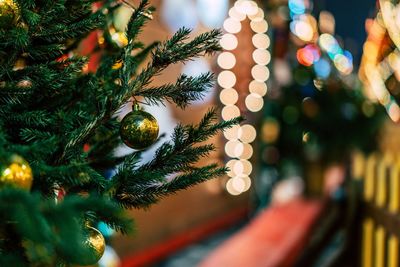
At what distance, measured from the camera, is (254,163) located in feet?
19.8

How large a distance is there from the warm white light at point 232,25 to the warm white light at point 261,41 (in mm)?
378

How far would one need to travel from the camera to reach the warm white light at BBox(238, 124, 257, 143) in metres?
5.86

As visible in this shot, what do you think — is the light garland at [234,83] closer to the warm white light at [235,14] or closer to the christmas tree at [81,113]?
the warm white light at [235,14]

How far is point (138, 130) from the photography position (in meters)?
0.96

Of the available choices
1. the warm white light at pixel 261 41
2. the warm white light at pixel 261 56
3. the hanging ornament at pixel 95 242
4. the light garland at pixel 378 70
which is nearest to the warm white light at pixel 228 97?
the warm white light at pixel 261 56

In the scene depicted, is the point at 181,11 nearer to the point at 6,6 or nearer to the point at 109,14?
the point at 109,14

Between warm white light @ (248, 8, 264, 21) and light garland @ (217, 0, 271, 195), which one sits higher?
warm white light @ (248, 8, 264, 21)

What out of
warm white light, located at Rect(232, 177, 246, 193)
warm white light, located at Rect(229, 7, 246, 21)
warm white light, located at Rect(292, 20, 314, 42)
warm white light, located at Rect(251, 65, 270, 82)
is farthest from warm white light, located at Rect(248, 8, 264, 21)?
warm white light, located at Rect(232, 177, 246, 193)

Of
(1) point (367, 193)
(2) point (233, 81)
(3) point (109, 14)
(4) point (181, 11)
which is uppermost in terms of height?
(4) point (181, 11)

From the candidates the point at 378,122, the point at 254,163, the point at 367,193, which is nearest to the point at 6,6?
the point at 367,193

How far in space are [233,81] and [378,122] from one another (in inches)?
98.2

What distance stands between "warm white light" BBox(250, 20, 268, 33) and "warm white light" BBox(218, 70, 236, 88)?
0.77m

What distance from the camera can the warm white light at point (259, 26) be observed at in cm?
609

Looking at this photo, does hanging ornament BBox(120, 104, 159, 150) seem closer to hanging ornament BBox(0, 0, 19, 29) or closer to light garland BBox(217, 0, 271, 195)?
hanging ornament BBox(0, 0, 19, 29)
